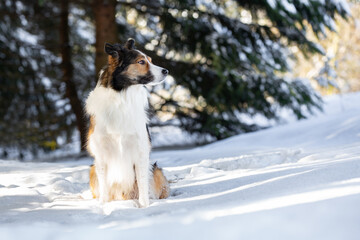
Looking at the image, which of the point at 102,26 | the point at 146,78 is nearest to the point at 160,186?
the point at 146,78

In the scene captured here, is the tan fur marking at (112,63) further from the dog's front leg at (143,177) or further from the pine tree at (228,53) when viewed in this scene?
the pine tree at (228,53)

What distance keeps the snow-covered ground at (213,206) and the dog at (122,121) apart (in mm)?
260

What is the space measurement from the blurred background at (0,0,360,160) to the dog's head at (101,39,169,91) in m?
3.99

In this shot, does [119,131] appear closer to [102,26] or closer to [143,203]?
[143,203]

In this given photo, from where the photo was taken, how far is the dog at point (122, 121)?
10.4 ft

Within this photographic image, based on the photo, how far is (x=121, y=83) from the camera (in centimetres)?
321

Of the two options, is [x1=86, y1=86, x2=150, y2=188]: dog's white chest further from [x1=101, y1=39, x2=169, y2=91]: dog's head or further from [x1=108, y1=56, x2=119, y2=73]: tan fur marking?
[x1=108, y1=56, x2=119, y2=73]: tan fur marking

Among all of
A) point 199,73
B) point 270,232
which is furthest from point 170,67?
point 270,232

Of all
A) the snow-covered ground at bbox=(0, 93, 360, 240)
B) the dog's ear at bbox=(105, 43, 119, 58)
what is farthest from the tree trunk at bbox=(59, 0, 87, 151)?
the dog's ear at bbox=(105, 43, 119, 58)

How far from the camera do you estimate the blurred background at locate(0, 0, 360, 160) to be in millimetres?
7363

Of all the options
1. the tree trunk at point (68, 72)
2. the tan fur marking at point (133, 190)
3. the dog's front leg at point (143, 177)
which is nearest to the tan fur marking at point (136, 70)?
the dog's front leg at point (143, 177)

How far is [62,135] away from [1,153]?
1.37 m

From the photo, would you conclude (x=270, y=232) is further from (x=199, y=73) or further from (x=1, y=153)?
(x=1, y=153)

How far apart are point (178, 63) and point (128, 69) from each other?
4813 mm
